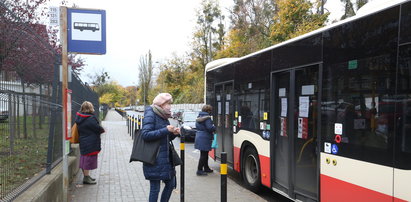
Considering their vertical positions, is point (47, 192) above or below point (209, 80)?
below

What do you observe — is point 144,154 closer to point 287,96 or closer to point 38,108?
point 38,108

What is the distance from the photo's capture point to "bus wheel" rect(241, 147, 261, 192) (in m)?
6.64

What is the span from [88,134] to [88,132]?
0.04 meters

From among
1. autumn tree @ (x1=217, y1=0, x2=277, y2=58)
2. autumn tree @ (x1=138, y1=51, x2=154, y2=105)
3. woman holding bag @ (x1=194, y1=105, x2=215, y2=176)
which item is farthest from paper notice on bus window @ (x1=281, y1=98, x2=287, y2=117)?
autumn tree @ (x1=138, y1=51, x2=154, y2=105)

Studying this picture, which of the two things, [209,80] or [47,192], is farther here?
[209,80]

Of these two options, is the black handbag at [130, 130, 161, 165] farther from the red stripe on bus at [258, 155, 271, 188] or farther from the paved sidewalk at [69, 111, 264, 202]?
the red stripe on bus at [258, 155, 271, 188]

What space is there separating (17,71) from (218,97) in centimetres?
548

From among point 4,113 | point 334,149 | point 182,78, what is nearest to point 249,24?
point 182,78

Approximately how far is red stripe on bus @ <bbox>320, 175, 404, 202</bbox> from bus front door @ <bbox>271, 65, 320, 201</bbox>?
251 mm

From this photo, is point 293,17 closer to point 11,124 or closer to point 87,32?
point 87,32

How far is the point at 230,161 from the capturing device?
8.19m

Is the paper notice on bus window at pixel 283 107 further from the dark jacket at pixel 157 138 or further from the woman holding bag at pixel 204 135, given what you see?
the woman holding bag at pixel 204 135

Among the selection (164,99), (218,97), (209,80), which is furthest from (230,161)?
(164,99)

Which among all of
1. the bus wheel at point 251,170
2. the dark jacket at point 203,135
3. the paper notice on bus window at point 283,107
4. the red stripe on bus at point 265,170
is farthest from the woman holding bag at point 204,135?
the paper notice on bus window at point 283,107
